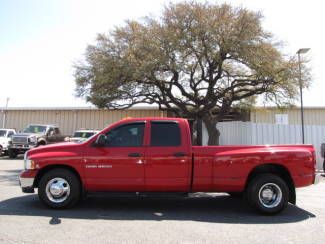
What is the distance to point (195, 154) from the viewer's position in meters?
7.21

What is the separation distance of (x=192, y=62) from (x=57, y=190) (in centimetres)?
1255

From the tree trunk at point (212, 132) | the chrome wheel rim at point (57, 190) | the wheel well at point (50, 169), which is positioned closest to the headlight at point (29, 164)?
the wheel well at point (50, 169)

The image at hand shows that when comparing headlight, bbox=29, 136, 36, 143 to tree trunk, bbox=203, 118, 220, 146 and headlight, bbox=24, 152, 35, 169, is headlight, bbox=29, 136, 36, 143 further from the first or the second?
headlight, bbox=24, 152, 35, 169

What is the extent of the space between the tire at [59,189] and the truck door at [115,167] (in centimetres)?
33

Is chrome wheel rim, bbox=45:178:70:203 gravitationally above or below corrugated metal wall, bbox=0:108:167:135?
below

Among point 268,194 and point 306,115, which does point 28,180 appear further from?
point 306,115

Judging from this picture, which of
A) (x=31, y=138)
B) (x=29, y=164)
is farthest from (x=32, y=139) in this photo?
(x=29, y=164)

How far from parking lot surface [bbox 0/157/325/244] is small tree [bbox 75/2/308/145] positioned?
9683 millimetres

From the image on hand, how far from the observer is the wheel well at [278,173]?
733cm

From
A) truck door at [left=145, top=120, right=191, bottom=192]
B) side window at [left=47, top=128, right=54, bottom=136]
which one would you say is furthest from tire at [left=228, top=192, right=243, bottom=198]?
side window at [left=47, top=128, right=54, bottom=136]

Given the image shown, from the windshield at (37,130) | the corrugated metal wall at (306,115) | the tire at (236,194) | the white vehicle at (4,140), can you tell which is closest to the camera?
the tire at (236,194)

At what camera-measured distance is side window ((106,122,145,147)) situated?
7305mm

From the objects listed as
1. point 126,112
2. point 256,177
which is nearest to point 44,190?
point 256,177

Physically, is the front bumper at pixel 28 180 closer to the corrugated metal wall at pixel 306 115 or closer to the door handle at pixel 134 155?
the door handle at pixel 134 155
